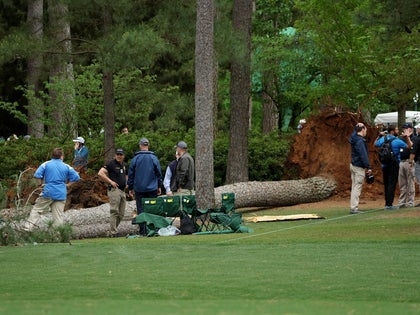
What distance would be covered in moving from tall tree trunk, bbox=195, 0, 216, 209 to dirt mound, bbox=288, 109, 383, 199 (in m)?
7.49

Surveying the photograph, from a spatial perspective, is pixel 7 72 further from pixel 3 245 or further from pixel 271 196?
pixel 3 245

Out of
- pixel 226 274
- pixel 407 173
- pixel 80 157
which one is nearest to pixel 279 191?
pixel 407 173

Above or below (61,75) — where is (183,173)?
below

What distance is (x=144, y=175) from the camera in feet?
77.7

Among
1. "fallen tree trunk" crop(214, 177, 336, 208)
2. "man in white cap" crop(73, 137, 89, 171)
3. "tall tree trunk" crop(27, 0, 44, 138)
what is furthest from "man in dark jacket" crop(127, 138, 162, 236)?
"tall tree trunk" crop(27, 0, 44, 138)

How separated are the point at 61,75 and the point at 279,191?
1032 centimetres

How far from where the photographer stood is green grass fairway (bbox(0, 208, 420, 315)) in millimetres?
11336

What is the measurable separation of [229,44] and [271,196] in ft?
14.2

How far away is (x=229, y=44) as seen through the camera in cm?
2864

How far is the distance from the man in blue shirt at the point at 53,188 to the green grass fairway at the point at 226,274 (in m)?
1.99

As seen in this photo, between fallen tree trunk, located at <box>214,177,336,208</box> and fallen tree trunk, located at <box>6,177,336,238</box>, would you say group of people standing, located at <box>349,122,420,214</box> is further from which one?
fallen tree trunk, located at <box>214,177,336,208</box>

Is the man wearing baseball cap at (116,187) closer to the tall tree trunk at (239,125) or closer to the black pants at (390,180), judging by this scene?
the black pants at (390,180)

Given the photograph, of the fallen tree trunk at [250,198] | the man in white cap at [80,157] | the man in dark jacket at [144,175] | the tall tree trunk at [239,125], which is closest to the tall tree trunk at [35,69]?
the man in white cap at [80,157]

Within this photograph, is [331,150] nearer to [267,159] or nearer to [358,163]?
[267,159]
